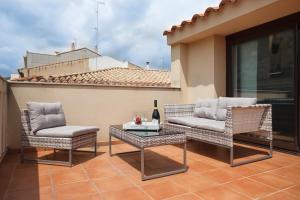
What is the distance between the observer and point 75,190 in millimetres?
2350

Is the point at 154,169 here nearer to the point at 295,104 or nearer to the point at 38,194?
the point at 38,194

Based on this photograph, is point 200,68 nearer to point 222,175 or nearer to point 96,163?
point 222,175

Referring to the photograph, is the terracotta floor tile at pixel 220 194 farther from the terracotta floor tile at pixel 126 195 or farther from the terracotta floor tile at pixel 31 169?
the terracotta floor tile at pixel 31 169

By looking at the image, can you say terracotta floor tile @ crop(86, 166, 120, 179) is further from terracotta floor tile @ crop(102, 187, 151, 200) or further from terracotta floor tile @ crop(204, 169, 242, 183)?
terracotta floor tile @ crop(204, 169, 242, 183)

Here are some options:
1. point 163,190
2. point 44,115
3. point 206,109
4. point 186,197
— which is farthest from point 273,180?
point 44,115

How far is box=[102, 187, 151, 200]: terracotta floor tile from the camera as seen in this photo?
216 centimetres

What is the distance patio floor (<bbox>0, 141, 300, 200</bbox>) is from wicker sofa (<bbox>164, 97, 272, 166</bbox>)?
0.33 metres

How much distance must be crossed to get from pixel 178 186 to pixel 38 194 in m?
1.37

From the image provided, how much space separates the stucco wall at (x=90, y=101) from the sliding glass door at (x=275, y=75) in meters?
1.75

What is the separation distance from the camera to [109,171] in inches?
116

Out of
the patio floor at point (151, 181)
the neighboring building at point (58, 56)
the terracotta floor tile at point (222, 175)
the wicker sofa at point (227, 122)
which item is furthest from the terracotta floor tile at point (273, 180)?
the neighboring building at point (58, 56)

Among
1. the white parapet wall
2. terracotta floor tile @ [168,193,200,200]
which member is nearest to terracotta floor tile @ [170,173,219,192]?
terracotta floor tile @ [168,193,200,200]

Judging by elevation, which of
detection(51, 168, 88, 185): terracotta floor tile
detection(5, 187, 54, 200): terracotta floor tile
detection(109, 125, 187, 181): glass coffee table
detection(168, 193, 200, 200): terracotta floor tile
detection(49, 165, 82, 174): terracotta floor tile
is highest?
detection(109, 125, 187, 181): glass coffee table

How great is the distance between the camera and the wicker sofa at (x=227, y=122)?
3111 millimetres
